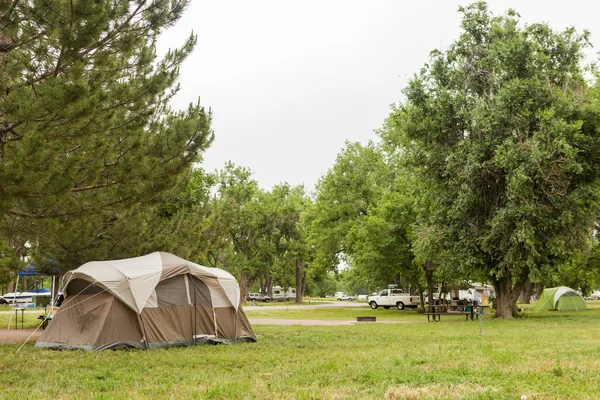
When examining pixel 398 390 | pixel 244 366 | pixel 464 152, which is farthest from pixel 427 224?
pixel 398 390

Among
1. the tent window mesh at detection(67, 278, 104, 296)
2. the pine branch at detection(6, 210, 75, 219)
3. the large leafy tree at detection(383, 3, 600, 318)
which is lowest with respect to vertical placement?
the tent window mesh at detection(67, 278, 104, 296)

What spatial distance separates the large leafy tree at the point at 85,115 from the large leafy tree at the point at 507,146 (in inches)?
572

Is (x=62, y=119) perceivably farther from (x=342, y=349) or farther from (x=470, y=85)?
(x=470, y=85)

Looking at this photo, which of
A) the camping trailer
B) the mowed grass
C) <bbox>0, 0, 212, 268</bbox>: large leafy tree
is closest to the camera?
the mowed grass

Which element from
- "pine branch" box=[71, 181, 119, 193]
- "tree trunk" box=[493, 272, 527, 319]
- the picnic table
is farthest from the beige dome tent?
"tree trunk" box=[493, 272, 527, 319]

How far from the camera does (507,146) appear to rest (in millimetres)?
22156

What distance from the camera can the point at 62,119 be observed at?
846 centimetres

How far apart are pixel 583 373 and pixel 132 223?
40.2 feet

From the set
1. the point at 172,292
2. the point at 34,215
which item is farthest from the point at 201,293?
the point at 34,215

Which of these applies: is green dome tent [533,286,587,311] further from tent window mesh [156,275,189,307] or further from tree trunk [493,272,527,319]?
tent window mesh [156,275,189,307]

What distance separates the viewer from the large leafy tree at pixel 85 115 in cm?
803

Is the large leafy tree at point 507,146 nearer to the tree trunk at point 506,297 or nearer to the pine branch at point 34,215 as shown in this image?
the tree trunk at point 506,297

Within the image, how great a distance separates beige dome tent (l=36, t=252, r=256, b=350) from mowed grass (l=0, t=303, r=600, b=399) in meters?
0.72

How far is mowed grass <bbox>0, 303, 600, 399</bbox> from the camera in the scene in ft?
22.6
